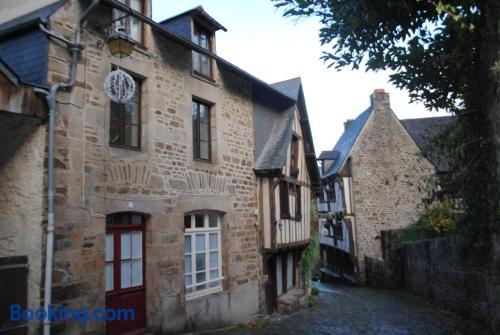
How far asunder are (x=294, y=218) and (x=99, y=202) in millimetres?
5968

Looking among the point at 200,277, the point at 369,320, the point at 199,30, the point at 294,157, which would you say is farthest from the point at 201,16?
the point at 369,320

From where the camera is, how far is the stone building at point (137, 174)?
4891 mm

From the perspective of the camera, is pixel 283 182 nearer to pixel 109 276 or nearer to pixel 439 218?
pixel 109 276

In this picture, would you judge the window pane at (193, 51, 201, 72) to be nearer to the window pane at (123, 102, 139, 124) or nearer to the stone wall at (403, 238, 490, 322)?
the window pane at (123, 102, 139, 124)

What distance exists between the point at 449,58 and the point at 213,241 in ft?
16.9

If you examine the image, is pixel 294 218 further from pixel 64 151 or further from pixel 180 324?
pixel 64 151

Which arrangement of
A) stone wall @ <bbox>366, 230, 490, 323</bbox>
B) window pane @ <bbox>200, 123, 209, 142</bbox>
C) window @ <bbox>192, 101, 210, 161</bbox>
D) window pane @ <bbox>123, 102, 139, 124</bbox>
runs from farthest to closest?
stone wall @ <bbox>366, 230, 490, 323</bbox> → window pane @ <bbox>200, 123, 209, 142</bbox> → window @ <bbox>192, 101, 210, 161</bbox> → window pane @ <bbox>123, 102, 139, 124</bbox>

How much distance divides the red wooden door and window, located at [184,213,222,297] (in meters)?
1.13

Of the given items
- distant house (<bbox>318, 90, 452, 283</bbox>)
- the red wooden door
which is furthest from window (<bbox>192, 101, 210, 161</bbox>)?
distant house (<bbox>318, 90, 452, 283</bbox>)

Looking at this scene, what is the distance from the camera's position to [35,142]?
4.87 m

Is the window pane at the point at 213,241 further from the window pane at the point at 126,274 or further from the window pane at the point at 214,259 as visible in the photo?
the window pane at the point at 126,274

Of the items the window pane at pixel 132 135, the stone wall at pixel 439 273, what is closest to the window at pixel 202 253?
the window pane at pixel 132 135

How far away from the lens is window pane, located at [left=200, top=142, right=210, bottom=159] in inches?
312

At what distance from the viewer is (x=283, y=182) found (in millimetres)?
10086
